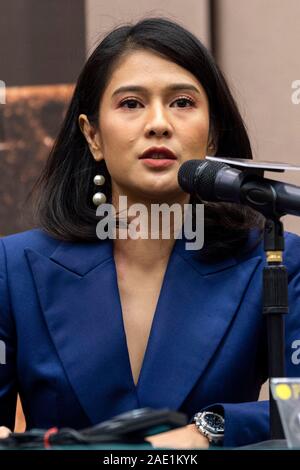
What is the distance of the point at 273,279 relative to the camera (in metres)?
1.91

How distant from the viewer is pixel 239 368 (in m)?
2.55

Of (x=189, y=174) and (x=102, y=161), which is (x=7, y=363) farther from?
(x=189, y=174)

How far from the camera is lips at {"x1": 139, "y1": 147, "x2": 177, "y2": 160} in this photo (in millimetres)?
2555

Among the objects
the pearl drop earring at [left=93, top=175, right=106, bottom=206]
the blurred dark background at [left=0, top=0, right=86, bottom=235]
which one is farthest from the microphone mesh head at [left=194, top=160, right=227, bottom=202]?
the blurred dark background at [left=0, top=0, right=86, bottom=235]

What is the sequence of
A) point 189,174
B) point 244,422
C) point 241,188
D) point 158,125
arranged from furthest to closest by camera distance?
1. point 158,125
2. point 244,422
3. point 189,174
4. point 241,188

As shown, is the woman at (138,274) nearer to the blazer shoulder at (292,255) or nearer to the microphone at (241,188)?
the blazer shoulder at (292,255)

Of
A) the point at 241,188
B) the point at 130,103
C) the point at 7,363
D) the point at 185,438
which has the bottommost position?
the point at 185,438

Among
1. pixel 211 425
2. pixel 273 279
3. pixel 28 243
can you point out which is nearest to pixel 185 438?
pixel 211 425

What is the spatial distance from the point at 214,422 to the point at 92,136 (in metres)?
0.87

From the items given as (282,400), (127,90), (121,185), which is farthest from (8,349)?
(282,400)

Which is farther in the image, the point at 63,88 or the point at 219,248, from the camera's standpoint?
the point at 63,88

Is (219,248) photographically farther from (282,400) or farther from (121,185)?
(282,400)
